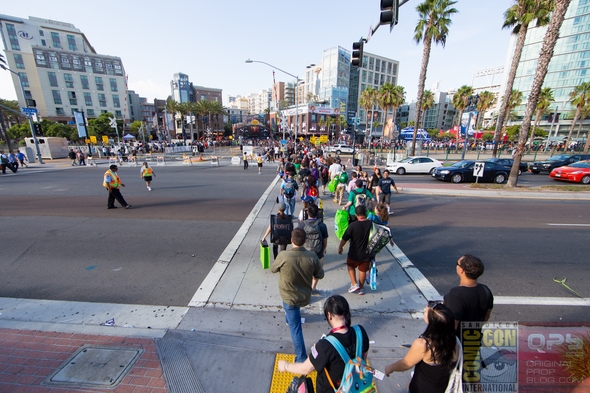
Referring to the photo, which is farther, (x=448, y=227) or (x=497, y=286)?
(x=448, y=227)

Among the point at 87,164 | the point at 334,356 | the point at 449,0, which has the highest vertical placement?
the point at 449,0

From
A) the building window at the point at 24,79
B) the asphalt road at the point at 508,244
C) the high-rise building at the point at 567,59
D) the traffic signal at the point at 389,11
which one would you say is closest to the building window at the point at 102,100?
the building window at the point at 24,79

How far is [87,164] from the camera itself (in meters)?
26.3

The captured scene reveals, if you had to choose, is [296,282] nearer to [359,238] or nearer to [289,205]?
[359,238]

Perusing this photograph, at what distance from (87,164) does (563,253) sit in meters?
34.9

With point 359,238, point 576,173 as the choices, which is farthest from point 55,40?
point 576,173

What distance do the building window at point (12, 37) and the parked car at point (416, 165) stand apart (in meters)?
95.4

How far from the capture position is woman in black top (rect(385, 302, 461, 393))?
1.86 meters

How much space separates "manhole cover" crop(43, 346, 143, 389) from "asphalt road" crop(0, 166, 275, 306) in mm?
1078

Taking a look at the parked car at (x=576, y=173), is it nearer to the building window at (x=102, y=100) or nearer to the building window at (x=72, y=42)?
the building window at (x=102, y=100)

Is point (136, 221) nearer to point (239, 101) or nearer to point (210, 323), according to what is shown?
point (210, 323)

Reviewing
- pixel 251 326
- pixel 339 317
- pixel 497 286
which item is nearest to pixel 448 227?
pixel 497 286

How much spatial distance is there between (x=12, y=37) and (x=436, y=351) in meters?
103

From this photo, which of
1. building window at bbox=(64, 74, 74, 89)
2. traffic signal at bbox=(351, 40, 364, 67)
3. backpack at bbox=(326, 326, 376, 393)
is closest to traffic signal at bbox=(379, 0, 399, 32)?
traffic signal at bbox=(351, 40, 364, 67)
